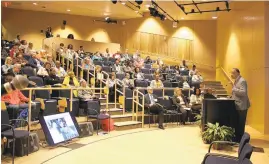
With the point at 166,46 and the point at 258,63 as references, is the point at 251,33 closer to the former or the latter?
the point at 258,63

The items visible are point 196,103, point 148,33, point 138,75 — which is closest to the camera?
point 196,103

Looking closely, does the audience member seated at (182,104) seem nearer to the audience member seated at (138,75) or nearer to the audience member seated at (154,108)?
the audience member seated at (154,108)

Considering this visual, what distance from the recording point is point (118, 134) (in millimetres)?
7352

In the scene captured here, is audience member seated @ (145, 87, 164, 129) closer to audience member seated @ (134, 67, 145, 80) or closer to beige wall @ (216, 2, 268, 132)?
audience member seated @ (134, 67, 145, 80)

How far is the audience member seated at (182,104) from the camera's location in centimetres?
922

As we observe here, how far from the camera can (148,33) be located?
17.2 meters

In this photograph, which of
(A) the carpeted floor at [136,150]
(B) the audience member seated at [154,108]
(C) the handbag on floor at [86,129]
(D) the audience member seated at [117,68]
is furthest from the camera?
(D) the audience member seated at [117,68]

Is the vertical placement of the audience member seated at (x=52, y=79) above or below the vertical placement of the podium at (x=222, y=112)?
above

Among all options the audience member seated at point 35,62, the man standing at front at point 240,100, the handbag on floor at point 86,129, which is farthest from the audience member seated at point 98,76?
the man standing at front at point 240,100

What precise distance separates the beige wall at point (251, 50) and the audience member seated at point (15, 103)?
612 centimetres

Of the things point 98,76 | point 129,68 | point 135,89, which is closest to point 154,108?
point 135,89

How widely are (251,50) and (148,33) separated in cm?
832

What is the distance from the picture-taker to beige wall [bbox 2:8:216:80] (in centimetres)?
1599

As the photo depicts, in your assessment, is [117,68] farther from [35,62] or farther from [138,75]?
[35,62]
